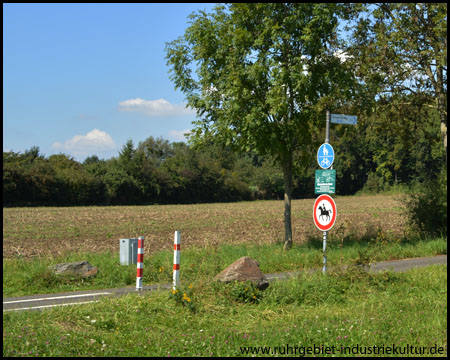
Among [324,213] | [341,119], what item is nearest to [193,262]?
[324,213]

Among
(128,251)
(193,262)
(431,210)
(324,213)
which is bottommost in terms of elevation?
(193,262)

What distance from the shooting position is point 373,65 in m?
18.2

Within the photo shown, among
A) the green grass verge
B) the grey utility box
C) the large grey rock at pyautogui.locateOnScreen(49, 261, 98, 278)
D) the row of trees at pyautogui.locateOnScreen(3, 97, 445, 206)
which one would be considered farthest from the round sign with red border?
the row of trees at pyautogui.locateOnScreen(3, 97, 445, 206)

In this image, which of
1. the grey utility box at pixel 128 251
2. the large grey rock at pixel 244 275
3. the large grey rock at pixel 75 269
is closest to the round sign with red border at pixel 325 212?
the large grey rock at pixel 244 275

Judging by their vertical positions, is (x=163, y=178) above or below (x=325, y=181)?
above

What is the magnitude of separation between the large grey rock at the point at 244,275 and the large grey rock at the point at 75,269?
4180 millimetres

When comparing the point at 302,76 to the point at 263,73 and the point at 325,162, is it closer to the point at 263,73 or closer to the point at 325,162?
the point at 263,73

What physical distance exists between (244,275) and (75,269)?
4.87 meters

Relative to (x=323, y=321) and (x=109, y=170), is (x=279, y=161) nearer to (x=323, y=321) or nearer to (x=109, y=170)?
(x=323, y=321)

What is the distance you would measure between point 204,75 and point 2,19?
9228 millimetres

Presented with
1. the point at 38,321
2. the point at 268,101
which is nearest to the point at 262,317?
the point at 38,321

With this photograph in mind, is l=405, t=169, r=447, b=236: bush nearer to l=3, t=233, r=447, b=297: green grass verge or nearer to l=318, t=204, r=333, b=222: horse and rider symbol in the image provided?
l=3, t=233, r=447, b=297: green grass verge

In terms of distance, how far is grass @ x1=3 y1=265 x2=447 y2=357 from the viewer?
593 centimetres

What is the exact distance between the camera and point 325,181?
1078 cm
